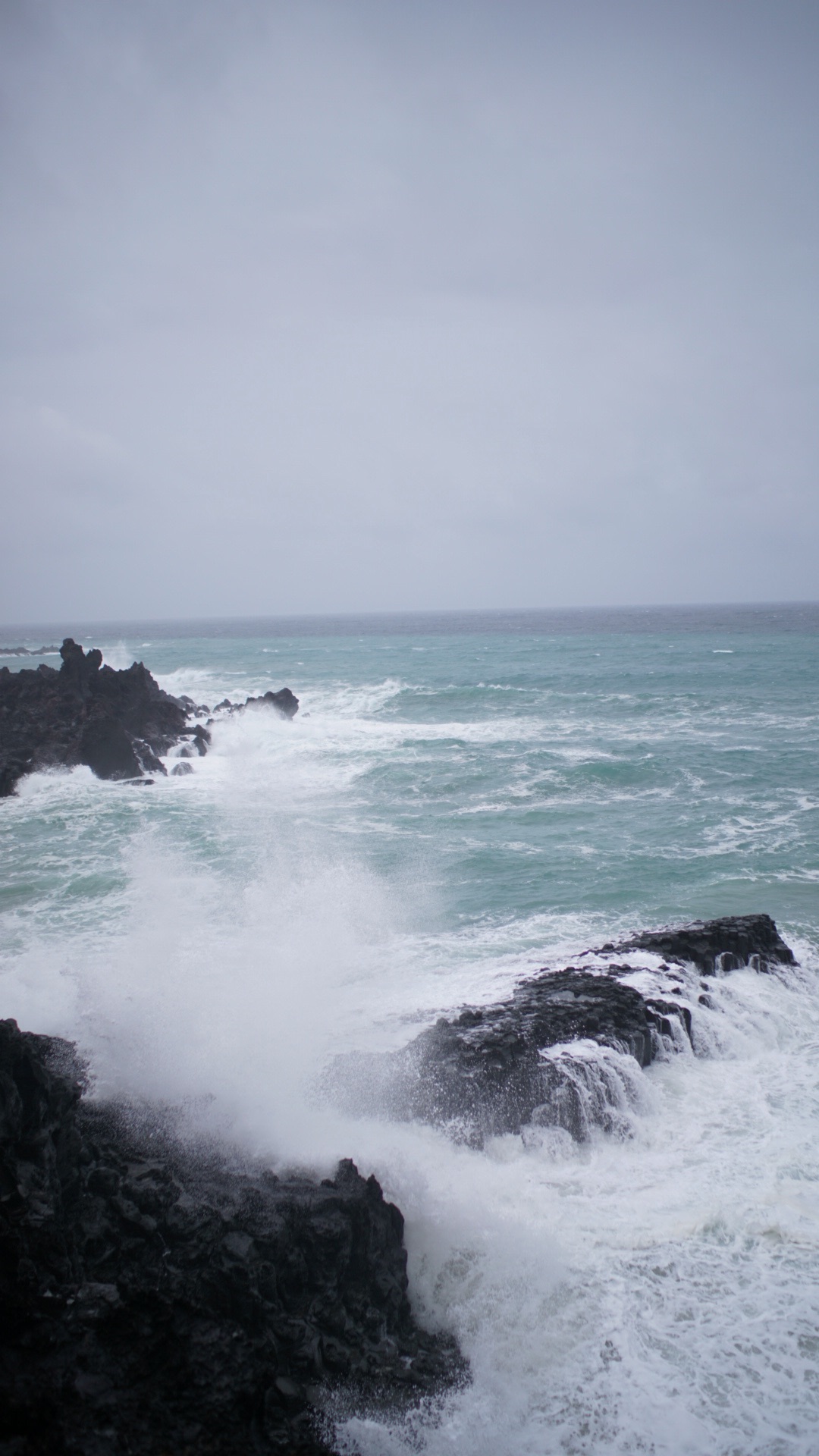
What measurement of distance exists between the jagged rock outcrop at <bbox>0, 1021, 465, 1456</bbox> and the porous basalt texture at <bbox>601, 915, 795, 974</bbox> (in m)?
6.83

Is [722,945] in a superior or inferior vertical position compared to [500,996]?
superior

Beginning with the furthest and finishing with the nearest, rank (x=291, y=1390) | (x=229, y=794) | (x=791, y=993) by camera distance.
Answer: (x=229, y=794), (x=791, y=993), (x=291, y=1390)

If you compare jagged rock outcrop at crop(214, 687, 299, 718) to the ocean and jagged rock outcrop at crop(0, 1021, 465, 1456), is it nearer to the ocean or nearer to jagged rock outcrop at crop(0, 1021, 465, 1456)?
the ocean

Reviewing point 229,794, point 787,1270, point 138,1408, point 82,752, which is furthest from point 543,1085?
point 82,752

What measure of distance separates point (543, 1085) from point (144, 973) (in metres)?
6.74

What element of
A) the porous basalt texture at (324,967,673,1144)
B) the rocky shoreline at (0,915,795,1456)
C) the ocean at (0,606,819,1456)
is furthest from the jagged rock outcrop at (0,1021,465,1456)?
the porous basalt texture at (324,967,673,1144)

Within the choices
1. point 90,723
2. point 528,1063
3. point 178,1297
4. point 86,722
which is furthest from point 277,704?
point 178,1297

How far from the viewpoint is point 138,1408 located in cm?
546

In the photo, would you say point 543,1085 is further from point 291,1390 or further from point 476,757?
point 476,757

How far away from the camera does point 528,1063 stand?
9.84 meters

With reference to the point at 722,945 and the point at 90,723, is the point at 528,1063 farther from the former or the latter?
the point at 90,723

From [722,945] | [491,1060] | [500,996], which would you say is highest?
[722,945]

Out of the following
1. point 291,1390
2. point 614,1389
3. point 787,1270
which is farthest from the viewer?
point 787,1270

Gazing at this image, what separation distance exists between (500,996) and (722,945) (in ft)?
12.8
